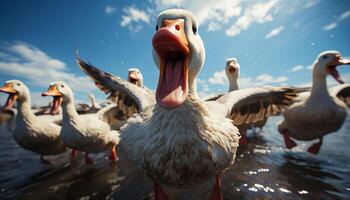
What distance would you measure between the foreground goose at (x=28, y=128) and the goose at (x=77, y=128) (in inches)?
21.6

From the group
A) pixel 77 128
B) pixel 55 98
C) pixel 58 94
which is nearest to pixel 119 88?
pixel 77 128

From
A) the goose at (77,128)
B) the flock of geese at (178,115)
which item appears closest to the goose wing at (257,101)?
the flock of geese at (178,115)

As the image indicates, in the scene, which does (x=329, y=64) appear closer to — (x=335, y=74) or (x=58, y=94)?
(x=335, y=74)

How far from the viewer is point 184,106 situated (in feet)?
6.78

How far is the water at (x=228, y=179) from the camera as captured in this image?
339 centimetres

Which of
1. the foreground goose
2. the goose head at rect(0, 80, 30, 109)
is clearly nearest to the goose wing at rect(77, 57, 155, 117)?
the foreground goose

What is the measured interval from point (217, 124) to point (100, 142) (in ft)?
13.3

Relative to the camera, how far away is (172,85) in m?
1.75

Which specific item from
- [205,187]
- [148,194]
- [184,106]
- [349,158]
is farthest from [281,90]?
[349,158]

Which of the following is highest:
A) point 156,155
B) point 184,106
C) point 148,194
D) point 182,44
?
point 182,44

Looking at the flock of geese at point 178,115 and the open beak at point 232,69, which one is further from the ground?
the open beak at point 232,69

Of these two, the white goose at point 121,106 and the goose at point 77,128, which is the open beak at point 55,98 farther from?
the white goose at point 121,106

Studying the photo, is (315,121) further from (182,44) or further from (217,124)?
(182,44)

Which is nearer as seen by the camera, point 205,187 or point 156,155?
point 156,155
